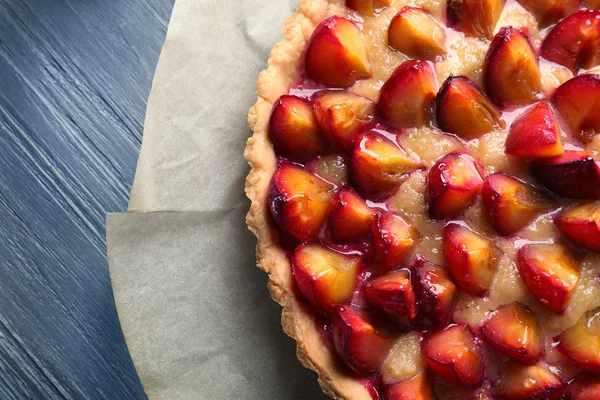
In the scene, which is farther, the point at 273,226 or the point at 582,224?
the point at 273,226

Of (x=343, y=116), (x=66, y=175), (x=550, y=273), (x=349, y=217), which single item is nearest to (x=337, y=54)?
(x=343, y=116)

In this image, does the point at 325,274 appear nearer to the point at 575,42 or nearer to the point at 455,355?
the point at 455,355

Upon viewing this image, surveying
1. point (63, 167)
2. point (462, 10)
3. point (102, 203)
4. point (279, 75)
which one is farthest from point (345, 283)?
point (63, 167)

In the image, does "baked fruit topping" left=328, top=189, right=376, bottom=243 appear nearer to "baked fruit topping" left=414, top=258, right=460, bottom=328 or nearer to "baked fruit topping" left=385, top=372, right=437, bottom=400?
"baked fruit topping" left=414, top=258, right=460, bottom=328

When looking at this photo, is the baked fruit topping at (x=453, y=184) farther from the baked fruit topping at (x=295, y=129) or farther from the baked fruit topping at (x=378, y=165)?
the baked fruit topping at (x=295, y=129)

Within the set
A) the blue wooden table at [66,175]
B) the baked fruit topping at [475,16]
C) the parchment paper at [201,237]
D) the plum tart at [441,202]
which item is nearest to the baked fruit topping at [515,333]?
the plum tart at [441,202]

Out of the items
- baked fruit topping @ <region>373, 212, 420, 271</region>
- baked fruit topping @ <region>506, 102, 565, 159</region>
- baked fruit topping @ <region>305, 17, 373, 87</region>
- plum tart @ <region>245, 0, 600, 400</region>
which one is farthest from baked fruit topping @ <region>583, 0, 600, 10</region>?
baked fruit topping @ <region>373, 212, 420, 271</region>
